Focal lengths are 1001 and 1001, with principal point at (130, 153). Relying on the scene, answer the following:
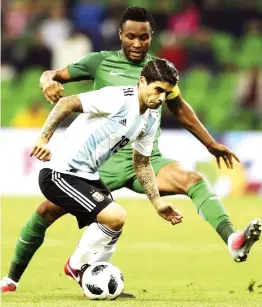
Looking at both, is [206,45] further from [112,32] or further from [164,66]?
[164,66]

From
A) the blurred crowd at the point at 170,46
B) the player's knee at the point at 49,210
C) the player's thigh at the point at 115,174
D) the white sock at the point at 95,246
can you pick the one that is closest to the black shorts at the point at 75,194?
the white sock at the point at 95,246

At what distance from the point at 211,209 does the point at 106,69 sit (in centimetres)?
144

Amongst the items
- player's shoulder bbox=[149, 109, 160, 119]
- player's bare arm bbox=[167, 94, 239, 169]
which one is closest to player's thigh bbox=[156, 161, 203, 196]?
player's bare arm bbox=[167, 94, 239, 169]

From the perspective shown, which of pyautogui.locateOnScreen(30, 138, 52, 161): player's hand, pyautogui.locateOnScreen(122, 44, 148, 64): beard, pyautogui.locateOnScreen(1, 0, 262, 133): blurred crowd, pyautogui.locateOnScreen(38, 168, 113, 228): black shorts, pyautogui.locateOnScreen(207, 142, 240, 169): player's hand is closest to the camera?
pyautogui.locateOnScreen(30, 138, 52, 161): player's hand

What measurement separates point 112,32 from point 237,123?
9.20 ft

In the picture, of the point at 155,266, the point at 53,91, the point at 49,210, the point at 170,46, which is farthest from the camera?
the point at 170,46

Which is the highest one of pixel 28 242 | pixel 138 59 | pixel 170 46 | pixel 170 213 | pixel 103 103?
pixel 103 103

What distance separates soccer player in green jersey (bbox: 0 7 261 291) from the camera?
24.7 feet

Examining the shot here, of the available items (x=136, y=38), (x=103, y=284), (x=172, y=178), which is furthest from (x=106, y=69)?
(x=103, y=284)

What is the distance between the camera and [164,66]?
22.0 feet

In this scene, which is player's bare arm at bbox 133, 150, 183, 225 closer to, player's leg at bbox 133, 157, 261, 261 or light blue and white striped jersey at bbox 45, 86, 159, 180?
light blue and white striped jersey at bbox 45, 86, 159, 180

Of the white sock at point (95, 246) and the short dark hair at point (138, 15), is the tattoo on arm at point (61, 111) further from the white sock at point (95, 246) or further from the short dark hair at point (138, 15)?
the short dark hair at point (138, 15)

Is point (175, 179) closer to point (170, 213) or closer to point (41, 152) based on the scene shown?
point (170, 213)

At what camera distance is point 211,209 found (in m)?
7.45
